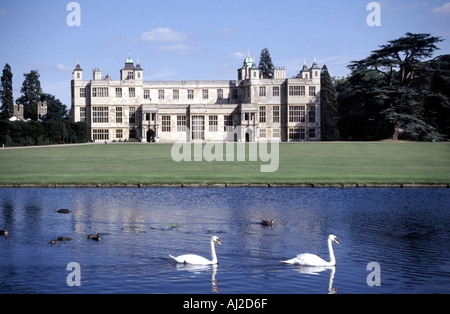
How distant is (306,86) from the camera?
79500 millimetres

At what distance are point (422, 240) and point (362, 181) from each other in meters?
13.5

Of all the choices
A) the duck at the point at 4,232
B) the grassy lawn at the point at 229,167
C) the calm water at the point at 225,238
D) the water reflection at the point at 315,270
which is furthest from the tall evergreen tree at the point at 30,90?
the water reflection at the point at 315,270

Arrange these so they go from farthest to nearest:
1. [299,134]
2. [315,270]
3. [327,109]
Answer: [327,109]
[299,134]
[315,270]

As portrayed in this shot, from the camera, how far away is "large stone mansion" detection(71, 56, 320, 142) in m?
78.9

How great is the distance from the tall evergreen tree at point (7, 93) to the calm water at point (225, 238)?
7548 cm

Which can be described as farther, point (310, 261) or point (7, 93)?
point (7, 93)

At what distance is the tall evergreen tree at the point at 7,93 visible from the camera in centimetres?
9950

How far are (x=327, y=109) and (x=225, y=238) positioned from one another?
76.1 metres

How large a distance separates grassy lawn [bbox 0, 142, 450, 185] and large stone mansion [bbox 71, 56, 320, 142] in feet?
74.1

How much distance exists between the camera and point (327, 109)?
3634 inches

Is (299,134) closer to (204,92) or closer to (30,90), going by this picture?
(204,92)

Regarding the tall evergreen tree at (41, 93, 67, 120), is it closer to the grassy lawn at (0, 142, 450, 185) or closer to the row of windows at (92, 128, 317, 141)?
the row of windows at (92, 128, 317, 141)

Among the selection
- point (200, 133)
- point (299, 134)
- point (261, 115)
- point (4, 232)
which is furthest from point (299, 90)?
point (4, 232)
